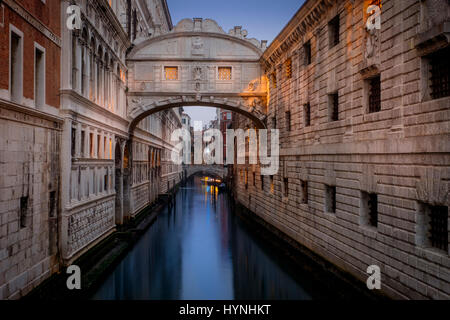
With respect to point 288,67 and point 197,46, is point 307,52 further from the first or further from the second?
point 197,46

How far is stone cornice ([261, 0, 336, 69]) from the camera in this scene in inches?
472

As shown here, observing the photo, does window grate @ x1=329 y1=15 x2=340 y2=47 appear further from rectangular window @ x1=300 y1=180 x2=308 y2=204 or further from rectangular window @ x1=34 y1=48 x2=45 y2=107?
rectangular window @ x1=34 y1=48 x2=45 y2=107

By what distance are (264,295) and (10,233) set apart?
21.2 ft

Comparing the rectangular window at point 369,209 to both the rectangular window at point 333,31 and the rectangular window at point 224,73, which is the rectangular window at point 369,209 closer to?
the rectangular window at point 333,31

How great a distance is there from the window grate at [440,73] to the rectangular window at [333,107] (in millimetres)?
4317

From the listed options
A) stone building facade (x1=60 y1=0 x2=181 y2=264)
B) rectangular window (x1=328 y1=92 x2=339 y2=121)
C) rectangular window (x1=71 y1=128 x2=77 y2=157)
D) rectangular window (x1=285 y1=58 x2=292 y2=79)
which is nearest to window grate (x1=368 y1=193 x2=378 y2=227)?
rectangular window (x1=328 y1=92 x2=339 y2=121)

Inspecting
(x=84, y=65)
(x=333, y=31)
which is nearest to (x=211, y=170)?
(x=84, y=65)

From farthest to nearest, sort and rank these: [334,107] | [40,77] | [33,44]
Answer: [334,107]
[40,77]
[33,44]

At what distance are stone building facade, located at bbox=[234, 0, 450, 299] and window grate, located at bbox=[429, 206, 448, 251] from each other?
0.02m

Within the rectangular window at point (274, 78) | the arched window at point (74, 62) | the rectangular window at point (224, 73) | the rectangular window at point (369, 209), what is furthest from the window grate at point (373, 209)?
the rectangular window at point (224, 73)

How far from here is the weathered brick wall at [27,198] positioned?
7.41 m

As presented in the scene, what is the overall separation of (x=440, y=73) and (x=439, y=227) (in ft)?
9.42

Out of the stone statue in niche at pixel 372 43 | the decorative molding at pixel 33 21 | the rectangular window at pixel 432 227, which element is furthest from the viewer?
the stone statue in niche at pixel 372 43

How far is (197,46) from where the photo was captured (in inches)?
716
